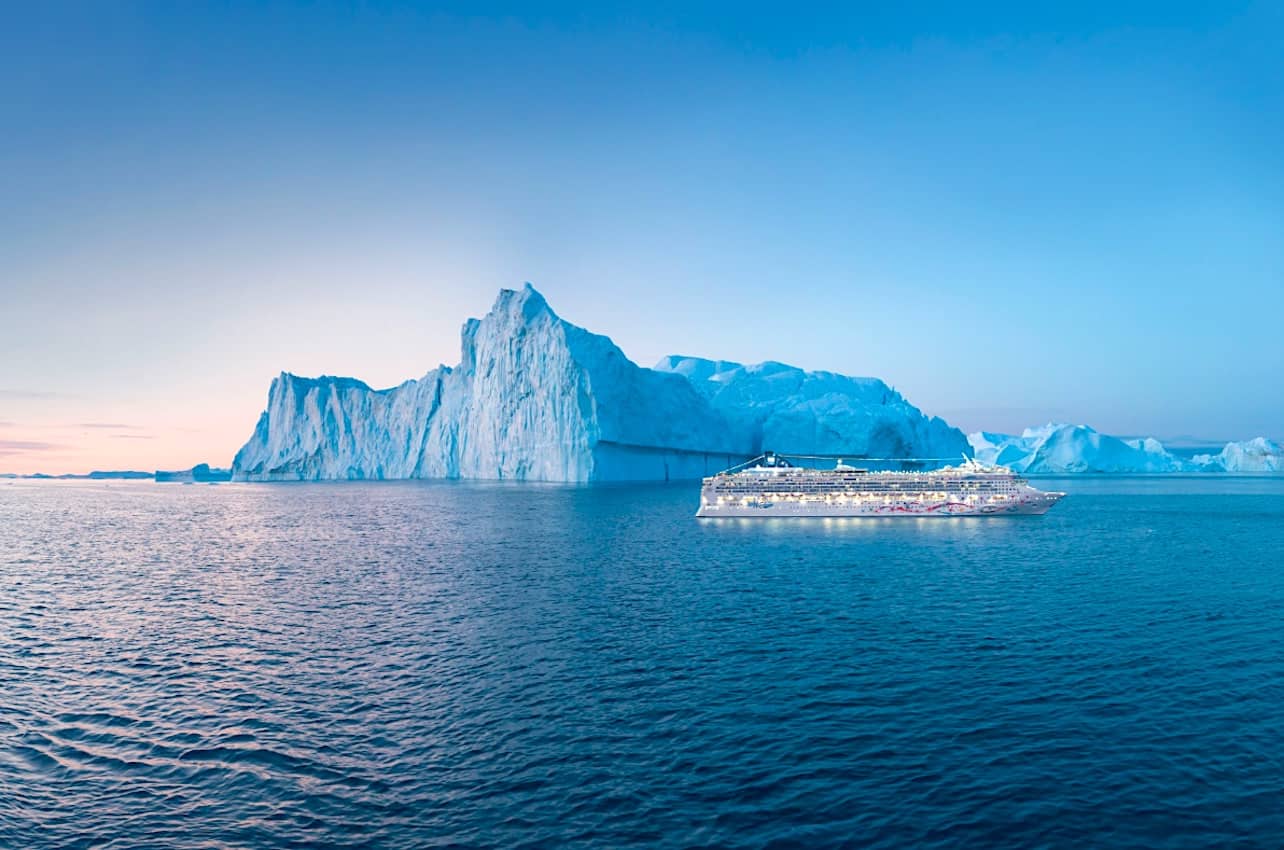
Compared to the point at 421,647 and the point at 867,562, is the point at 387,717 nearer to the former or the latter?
the point at 421,647

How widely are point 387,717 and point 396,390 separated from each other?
16800cm

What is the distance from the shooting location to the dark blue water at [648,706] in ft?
38.6

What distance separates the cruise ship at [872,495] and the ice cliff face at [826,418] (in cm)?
7158

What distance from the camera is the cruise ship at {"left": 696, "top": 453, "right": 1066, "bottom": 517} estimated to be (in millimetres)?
73312

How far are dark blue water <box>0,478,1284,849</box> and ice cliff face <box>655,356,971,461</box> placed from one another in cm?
11141

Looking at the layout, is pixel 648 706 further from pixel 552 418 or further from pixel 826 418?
pixel 826 418

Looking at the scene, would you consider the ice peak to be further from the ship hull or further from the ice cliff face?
the ship hull

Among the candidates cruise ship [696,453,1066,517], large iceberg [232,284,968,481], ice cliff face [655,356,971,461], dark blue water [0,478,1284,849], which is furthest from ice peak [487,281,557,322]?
dark blue water [0,478,1284,849]

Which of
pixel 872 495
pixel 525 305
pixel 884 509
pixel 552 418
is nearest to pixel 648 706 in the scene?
pixel 884 509

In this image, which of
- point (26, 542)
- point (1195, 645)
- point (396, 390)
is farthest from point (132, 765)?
point (396, 390)

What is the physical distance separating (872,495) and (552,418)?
67.3m

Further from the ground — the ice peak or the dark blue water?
the ice peak

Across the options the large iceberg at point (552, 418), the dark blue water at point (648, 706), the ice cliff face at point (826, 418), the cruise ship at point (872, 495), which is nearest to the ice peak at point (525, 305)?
the large iceberg at point (552, 418)

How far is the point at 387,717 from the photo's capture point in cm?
1636
